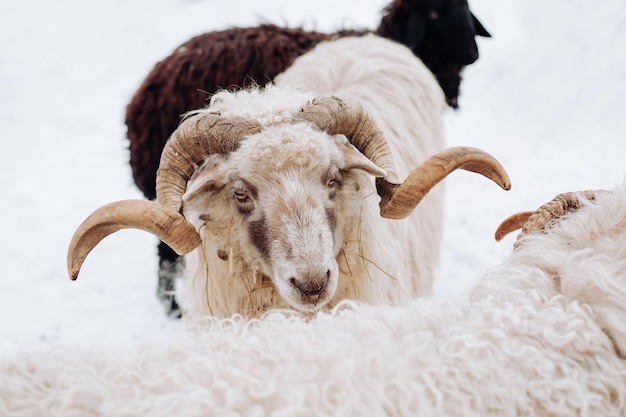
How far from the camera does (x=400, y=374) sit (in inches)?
62.4

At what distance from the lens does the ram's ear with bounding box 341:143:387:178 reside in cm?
310

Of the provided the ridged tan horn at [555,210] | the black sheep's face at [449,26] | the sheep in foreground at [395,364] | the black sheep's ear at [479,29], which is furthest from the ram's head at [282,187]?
the black sheep's ear at [479,29]

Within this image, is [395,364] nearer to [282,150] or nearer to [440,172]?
[440,172]

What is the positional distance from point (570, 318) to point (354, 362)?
2.18ft

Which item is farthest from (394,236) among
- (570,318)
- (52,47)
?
(52,47)

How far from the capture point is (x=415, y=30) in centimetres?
594

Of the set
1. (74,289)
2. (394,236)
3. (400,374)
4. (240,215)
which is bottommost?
(74,289)

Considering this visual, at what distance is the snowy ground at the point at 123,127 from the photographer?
18.8 ft

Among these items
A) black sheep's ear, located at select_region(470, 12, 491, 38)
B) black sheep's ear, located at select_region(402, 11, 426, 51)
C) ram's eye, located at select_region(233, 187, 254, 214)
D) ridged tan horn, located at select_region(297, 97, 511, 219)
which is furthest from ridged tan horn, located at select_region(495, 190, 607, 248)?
black sheep's ear, located at select_region(470, 12, 491, 38)

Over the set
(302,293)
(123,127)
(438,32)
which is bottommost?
(123,127)

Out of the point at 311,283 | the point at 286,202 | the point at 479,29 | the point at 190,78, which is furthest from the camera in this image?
the point at 479,29

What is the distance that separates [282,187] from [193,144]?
53cm

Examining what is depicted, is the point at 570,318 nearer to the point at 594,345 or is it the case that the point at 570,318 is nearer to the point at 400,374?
the point at 594,345

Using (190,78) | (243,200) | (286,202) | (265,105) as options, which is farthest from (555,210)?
(190,78)
